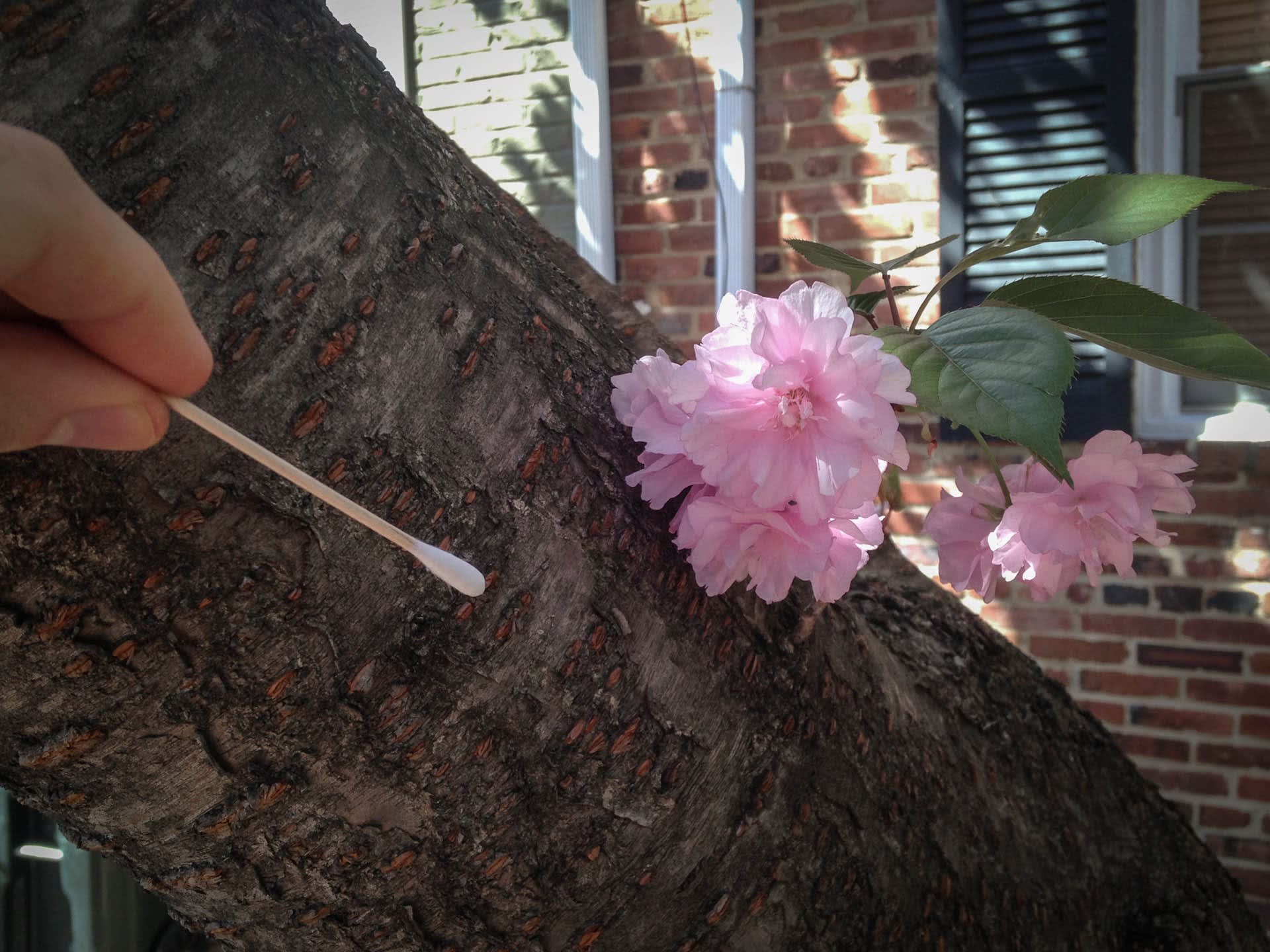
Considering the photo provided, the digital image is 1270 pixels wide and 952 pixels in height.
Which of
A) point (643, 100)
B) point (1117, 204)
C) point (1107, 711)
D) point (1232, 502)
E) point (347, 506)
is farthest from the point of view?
point (643, 100)

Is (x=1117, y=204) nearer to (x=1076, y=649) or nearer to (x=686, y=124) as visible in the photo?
(x=1076, y=649)

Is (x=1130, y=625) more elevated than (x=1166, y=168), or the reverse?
(x=1166, y=168)

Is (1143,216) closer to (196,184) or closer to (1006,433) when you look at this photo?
(1006,433)

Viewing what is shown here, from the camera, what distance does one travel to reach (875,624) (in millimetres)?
1064

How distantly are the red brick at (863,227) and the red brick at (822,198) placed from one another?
3 centimetres

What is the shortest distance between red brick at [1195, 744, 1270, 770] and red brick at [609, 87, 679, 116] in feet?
7.95

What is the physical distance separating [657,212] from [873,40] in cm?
80

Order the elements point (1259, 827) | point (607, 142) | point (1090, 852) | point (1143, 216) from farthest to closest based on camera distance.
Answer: point (607, 142) < point (1259, 827) < point (1090, 852) < point (1143, 216)

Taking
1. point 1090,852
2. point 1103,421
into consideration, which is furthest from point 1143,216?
point 1103,421

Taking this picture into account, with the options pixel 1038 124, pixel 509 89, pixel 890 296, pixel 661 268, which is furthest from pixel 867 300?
pixel 509 89

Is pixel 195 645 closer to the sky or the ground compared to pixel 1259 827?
closer to the sky

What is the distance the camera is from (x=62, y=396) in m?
0.35

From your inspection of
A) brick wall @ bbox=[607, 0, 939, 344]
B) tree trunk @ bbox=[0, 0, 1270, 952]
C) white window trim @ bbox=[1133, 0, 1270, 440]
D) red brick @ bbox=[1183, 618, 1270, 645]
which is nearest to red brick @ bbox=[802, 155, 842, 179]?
brick wall @ bbox=[607, 0, 939, 344]

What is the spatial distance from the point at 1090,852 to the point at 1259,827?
2008 millimetres
